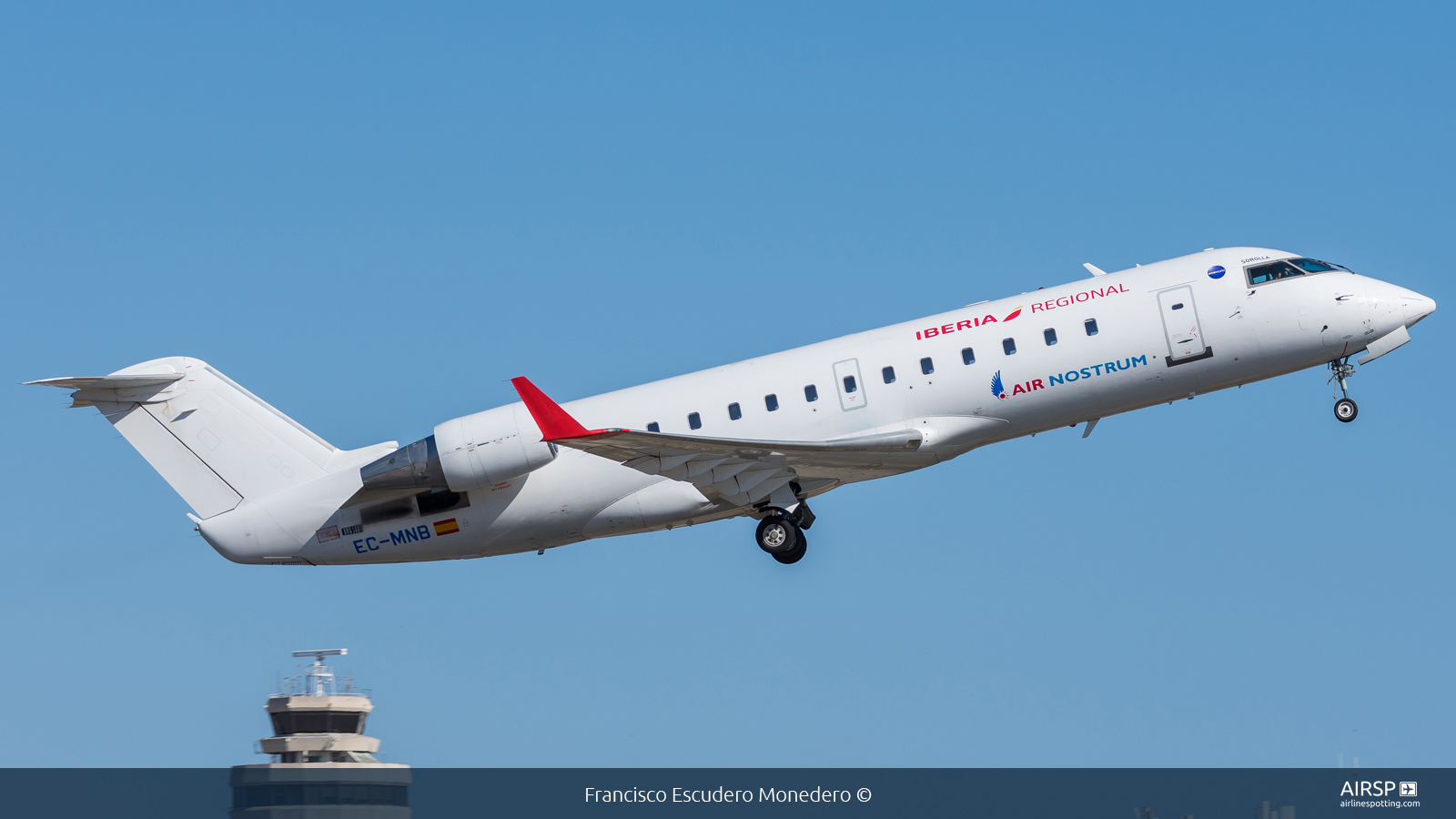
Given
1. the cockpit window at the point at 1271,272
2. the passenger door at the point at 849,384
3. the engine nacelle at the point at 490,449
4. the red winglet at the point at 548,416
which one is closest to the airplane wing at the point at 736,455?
the red winglet at the point at 548,416

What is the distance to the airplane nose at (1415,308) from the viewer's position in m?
22.1

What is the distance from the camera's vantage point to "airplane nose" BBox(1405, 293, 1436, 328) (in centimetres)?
2212

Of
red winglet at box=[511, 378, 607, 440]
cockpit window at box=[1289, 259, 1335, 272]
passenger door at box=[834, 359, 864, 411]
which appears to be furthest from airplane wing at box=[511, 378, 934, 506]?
cockpit window at box=[1289, 259, 1335, 272]

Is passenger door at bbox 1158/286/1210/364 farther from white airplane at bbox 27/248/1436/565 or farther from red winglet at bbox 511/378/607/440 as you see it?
red winglet at bbox 511/378/607/440

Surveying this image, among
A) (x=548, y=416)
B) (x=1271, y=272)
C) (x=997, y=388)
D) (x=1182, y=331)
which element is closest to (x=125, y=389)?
(x=548, y=416)

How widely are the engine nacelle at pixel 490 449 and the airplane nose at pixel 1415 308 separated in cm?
1307

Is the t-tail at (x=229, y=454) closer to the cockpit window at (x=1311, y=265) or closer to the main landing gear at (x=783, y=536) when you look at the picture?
the main landing gear at (x=783, y=536)

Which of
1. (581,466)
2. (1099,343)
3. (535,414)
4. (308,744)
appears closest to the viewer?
(535,414)

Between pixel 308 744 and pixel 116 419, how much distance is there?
16.6 metres

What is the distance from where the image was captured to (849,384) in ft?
73.9
